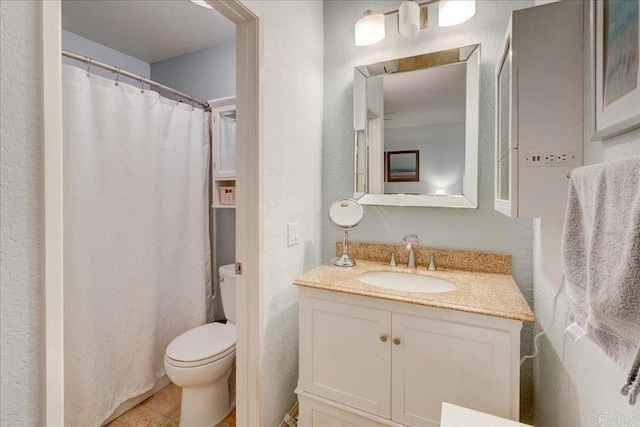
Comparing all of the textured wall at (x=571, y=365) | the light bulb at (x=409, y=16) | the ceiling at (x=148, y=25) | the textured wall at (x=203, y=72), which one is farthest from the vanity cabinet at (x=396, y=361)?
the ceiling at (x=148, y=25)

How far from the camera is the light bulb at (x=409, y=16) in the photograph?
147 centimetres

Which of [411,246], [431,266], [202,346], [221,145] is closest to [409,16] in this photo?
[411,246]

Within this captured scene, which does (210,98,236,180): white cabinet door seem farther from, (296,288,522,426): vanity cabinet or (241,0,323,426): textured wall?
(296,288,522,426): vanity cabinet

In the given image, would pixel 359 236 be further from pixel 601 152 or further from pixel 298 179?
pixel 601 152

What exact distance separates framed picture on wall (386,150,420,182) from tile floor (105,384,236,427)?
5.42 ft

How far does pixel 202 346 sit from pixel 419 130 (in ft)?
5.54

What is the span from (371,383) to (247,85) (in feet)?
4.47

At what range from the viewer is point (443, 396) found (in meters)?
1.10

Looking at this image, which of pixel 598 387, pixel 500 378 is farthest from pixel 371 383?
pixel 598 387

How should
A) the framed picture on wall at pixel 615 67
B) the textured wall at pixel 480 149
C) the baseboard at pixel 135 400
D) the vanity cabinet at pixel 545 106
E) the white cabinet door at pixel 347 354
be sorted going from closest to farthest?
the framed picture on wall at pixel 615 67 < the vanity cabinet at pixel 545 106 < the white cabinet door at pixel 347 354 < the textured wall at pixel 480 149 < the baseboard at pixel 135 400

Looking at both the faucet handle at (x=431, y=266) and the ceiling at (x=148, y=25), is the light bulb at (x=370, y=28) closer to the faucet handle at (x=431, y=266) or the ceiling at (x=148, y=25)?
the ceiling at (x=148, y=25)

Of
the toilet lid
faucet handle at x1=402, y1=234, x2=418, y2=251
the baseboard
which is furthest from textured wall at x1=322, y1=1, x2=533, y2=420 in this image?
the baseboard

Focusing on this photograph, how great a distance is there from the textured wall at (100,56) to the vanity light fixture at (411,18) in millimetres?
1752
